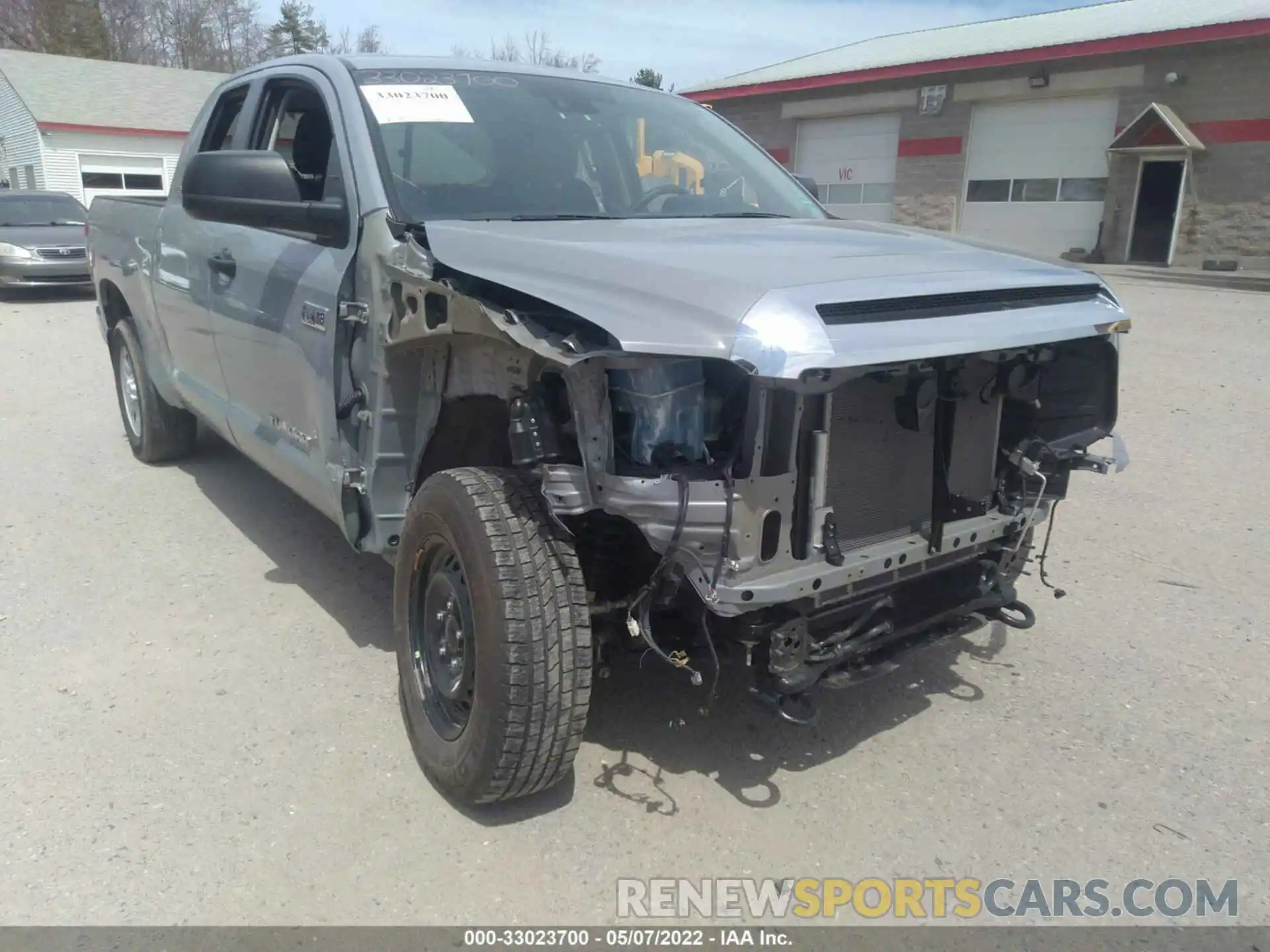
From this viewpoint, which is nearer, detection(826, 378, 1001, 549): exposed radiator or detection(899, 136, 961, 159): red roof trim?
detection(826, 378, 1001, 549): exposed radiator

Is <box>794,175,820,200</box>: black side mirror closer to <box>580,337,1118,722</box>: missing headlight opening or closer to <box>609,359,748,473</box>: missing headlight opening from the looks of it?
<box>580,337,1118,722</box>: missing headlight opening

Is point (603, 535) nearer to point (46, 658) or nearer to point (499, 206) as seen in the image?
point (499, 206)

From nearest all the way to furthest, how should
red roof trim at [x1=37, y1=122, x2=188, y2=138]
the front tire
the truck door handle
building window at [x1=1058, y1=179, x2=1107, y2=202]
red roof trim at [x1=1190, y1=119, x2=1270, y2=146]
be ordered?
the front tire, the truck door handle, red roof trim at [x1=1190, y1=119, x2=1270, y2=146], building window at [x1=1058, y1=179, x2=1107, y2=202], red roof trim at [x1=37, y1=122, x2=188, y2=138]

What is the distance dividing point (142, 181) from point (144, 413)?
95.5 ft

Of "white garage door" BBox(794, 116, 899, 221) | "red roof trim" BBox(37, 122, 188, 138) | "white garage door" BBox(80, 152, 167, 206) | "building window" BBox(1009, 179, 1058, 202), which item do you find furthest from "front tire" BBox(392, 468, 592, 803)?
"red roof trim" BBox(37, 122, 188, 138)

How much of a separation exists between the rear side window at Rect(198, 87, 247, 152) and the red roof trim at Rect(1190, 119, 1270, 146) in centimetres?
2090

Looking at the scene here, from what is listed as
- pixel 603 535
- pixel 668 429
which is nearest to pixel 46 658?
pixel 603 535

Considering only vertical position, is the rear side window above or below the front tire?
above

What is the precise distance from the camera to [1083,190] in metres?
22.0

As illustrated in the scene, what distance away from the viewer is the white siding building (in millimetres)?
29359

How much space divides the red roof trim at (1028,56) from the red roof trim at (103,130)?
56.1 feet

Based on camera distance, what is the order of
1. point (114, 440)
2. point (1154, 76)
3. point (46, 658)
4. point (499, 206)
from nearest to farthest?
1. point (499, 206)
2. point (46, 658)
3. point (114, 440)
4. point (1154, 76)

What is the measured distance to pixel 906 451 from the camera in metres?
2.83

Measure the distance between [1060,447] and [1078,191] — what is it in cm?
2166
